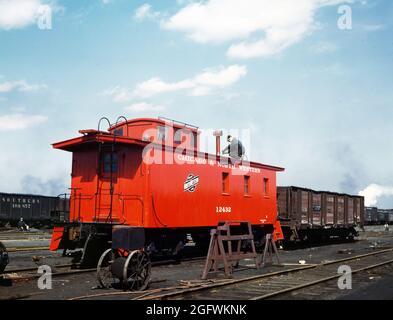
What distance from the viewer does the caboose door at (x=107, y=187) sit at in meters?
14.4

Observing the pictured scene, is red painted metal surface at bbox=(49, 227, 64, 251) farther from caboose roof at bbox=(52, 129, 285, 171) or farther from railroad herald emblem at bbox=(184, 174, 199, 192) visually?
railroad herald emblem at bbox=(184, 174, 199, 192)

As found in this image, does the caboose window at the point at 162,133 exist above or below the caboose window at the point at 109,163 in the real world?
above

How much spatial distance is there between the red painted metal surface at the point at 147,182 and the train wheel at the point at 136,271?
3.77 meters

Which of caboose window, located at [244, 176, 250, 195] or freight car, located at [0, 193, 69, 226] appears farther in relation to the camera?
freight car, located at [0, 193, 69, 226]

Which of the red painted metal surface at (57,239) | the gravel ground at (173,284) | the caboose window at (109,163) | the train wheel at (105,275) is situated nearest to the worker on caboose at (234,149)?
the caboose window at (109,163)

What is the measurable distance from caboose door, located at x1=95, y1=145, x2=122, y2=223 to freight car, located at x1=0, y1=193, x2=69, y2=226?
21.1 meters

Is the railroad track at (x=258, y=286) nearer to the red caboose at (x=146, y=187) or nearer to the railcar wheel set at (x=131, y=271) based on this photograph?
the railcar wheel set at (x=131, y=271)

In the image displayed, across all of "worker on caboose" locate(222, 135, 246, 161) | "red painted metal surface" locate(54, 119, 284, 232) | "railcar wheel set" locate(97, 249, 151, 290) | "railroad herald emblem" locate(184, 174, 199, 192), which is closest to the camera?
"railcar wheel set" locate(97, 249, 151, 290)

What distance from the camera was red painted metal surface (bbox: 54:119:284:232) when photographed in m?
14.2

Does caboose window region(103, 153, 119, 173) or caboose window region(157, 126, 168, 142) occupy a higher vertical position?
caboose window region(157, 126, 168, 142)

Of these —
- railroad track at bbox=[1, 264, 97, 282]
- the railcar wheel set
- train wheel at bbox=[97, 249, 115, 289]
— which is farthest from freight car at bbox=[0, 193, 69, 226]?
the railcar wheel set

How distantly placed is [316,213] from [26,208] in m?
23.4

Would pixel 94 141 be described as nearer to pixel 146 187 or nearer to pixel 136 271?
pixel 146 187
